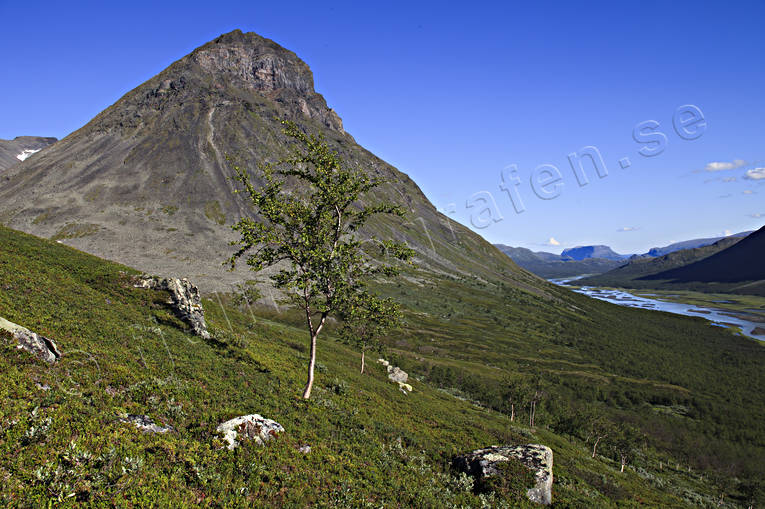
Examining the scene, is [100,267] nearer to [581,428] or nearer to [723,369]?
[581,428]

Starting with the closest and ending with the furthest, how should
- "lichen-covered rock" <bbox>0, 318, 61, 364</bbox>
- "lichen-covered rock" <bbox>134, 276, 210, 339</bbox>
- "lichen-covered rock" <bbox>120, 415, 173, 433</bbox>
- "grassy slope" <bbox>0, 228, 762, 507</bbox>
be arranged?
"grassy slope" <bbox>0, 228, 762, 507</bbox>, "lichen-covered rock" <bbox>120, 415, 173, 433</bbox>, "lichen-covered rock" <bbox>0, 318, 61, 364</bbox>, "lichen-covered rock" <bbox>134, 276, 210, 339</bbox>

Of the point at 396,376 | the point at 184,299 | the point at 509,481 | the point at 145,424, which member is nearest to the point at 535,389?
the point at 396,376

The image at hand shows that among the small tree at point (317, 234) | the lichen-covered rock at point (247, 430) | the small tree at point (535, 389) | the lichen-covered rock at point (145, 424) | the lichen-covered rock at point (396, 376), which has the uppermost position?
the small tree at point (317, 234)

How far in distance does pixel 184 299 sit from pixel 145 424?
70.5 ft

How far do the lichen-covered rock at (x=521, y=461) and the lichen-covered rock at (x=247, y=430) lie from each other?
40.1 feet

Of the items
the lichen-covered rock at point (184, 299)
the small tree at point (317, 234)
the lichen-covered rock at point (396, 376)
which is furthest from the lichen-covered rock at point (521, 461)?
the lichen-covered rock at point (396, 376)

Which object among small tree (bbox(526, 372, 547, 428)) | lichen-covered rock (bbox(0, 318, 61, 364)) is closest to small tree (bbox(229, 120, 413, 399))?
lichen-covered rock (bbox(0, 318, 61, 364))

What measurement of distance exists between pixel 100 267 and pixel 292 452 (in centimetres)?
3316

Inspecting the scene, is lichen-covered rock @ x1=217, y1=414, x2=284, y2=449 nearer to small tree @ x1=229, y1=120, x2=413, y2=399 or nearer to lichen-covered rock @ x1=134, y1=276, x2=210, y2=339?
small tree @ x1=229, y1=120, x2=413, y2=399

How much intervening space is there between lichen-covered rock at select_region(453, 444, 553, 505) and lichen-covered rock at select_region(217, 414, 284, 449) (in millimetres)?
12233

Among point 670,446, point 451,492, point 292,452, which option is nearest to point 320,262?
point 292,452

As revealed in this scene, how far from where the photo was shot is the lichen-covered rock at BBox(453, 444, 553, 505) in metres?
20.8

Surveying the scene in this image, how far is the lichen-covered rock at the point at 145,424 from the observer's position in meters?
13.4

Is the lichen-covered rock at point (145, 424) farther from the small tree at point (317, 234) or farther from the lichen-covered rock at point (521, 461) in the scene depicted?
the lichen-covered rock at point (521, 461)
